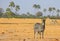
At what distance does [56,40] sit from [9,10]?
52.5 meters

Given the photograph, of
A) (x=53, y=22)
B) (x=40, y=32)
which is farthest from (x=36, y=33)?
(x=53, y=22)

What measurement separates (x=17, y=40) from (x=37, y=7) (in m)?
67.2

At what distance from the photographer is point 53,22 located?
32875 mm

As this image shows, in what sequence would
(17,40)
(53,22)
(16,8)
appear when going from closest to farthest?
(17,40)
(53,22)
(16,8)

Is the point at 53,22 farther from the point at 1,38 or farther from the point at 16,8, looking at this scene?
the point at 16,8

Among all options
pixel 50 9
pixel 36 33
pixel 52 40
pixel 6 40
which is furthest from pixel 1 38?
pixel 50 9

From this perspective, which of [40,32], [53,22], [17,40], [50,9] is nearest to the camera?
[17,40]

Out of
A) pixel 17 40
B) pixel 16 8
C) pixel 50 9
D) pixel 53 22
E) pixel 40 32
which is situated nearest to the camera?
pixel 17 40

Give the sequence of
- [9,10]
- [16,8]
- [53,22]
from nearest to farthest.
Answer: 1. [53,22]
2. [9,10]
3. [16,8]

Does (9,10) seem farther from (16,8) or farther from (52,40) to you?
(52,40)

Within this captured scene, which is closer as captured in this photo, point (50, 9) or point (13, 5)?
point (13, 5)

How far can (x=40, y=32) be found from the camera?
17.7m

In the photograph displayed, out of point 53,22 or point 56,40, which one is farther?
point 53,22

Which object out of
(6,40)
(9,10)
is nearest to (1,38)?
(6,40)
